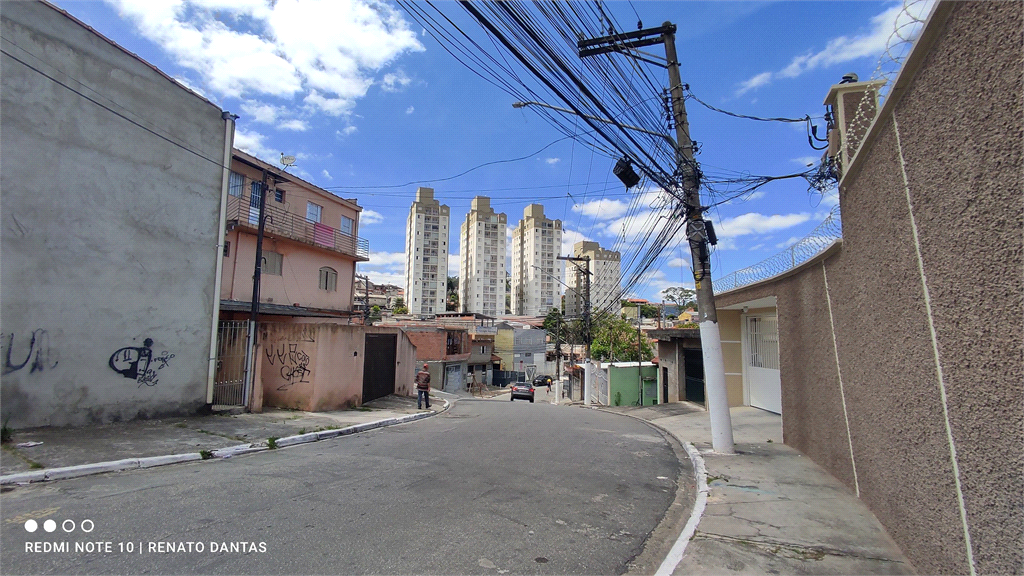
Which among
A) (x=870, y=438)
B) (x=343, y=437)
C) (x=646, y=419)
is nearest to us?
(x=870, y=438)

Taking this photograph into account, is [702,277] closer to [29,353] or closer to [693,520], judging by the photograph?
[693,520]

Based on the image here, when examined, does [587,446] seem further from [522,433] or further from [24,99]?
[24,99]

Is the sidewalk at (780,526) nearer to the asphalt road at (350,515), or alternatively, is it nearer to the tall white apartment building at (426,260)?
the asphalt road at (350,515)

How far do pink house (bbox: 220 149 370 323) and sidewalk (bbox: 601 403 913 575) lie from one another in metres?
13.8

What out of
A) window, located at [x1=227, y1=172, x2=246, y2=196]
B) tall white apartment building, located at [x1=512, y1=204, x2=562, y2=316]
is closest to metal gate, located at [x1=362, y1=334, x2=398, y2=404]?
window, located at [x1=227, y1=172, x2=246, y2=196]

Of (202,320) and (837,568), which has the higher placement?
(202,320)

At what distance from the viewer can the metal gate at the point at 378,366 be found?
1641cm

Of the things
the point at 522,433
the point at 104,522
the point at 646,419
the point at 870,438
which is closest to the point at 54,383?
the point at 104,522

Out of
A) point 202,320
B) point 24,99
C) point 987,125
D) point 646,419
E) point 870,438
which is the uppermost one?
point 24,99

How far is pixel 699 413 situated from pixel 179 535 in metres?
14.7

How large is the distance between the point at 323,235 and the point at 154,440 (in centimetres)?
1449

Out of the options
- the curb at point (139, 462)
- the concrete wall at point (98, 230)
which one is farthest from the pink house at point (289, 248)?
the curb at point (139, 462)

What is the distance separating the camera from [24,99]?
8250 millimetres

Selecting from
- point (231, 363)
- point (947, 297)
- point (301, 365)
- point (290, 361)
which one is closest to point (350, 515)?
point (947, 297)
